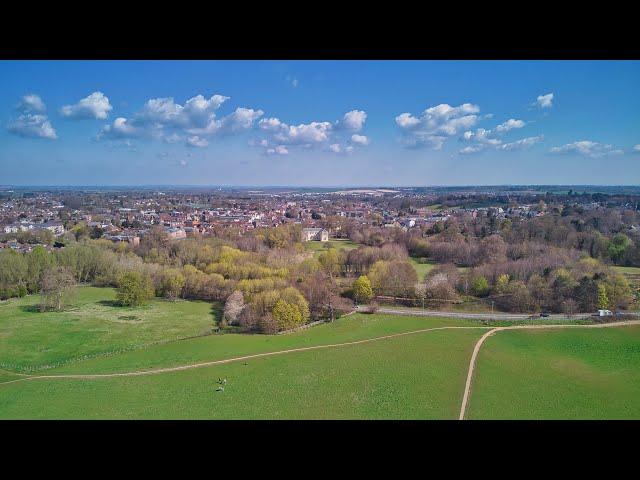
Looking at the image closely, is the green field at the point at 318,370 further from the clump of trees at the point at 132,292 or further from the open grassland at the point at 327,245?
the open grassland at the point at 327,245

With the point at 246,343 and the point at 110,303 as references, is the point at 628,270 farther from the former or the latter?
the point at 110,303

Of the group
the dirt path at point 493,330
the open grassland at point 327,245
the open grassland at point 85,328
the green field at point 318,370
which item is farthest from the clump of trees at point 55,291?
the dirt path at point 493,330

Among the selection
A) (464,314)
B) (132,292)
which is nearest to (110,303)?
(132,292)

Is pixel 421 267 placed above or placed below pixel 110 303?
above

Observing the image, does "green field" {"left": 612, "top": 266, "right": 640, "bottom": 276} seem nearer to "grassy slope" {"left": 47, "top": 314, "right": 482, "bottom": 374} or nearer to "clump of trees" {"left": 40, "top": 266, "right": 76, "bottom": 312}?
"grassy slope" {"left": 47, "top": 314, "right": 482, "bottom": 374}
